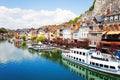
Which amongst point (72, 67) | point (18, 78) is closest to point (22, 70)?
point (18, 78)

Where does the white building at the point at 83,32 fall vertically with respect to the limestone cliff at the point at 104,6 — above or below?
below

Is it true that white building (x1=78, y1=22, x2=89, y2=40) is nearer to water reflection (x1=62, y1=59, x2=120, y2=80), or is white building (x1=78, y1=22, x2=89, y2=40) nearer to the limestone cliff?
the limestone cliff

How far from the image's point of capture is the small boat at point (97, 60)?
161 feet

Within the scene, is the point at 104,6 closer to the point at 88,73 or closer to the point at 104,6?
the point at 104,6

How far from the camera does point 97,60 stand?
5462cm

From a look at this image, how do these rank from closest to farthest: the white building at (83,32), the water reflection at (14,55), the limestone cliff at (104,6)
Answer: the water reflection at (14,55) → the white building at (83,32) → the limestone cliff at (104,6)

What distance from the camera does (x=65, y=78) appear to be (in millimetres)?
49031

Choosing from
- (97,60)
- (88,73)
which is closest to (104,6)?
(97,60)

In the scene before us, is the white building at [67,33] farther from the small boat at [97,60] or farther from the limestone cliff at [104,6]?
the small boat at [97,60]

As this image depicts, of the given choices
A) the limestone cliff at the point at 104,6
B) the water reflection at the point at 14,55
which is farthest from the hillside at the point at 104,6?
the water reflection at the point at 14,55

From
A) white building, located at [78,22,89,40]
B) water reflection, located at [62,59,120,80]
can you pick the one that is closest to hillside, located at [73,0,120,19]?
white building, located at [78,22,89,40]

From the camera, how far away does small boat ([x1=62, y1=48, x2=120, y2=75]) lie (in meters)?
49.1

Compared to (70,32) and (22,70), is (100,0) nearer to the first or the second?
(70,32)

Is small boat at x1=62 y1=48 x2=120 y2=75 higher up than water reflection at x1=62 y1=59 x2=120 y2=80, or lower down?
higher up
